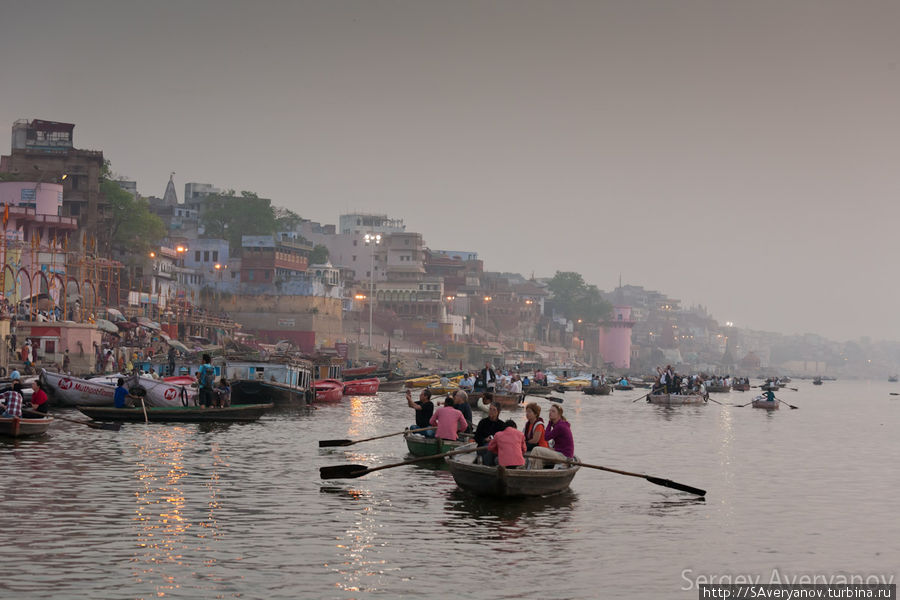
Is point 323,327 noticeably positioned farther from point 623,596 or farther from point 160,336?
point 623,596

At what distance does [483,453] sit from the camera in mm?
22969

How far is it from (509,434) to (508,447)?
0.25 m

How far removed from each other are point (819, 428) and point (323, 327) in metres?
69.6

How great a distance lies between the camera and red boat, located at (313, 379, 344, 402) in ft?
201

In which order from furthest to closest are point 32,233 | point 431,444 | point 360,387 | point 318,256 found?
point 318,256
point 32,233
point 360,387
point 431,444

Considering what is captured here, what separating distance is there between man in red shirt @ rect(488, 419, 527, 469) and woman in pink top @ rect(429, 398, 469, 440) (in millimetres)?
4742

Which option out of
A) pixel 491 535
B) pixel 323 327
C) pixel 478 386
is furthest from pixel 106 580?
pixel 323 327

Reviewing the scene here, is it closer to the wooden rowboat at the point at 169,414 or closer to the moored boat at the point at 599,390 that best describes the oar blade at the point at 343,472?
the wooden rowboat at the point at 169,414

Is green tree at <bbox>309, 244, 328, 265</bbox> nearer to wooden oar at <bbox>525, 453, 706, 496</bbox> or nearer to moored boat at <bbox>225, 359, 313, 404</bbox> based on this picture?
moored boat at <bbox>225, 359, 313, 404</bbox>

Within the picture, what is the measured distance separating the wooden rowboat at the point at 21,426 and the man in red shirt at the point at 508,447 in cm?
1424

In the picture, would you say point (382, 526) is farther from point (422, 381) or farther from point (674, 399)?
point (422, 381)

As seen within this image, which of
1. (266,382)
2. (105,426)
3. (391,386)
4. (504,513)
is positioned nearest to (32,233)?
(391,386)

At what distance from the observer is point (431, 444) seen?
26516 mm

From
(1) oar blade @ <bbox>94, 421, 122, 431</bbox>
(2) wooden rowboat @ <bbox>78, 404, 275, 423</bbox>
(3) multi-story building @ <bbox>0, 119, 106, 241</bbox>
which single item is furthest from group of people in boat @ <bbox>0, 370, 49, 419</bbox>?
(3) multi-story building @ <bbox>0, 119, 106, 241</bbox>
